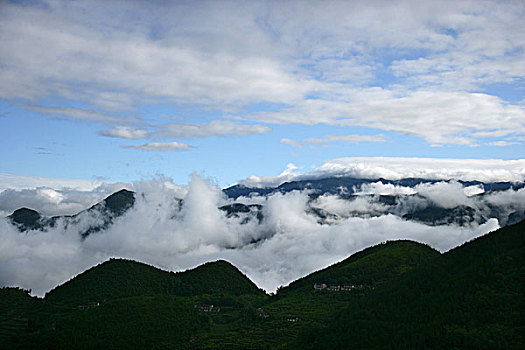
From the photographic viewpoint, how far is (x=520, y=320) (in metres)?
141

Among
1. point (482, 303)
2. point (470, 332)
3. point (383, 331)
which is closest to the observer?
point (470, 332)

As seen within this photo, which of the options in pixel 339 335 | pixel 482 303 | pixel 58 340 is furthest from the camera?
pixel 58 340

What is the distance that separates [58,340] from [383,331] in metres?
142

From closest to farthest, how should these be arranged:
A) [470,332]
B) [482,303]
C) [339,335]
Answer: [470,332], [482,303], [339,335]

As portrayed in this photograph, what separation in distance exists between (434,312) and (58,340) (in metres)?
162

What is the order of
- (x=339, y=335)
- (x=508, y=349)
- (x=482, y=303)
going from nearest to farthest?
1. (x=508, y=349)
2. (x=482, y=303)
3. (x=339, y=335)

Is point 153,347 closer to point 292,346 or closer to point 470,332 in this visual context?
point 292,346

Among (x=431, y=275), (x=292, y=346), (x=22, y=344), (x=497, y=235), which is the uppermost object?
(x=497, y=235)

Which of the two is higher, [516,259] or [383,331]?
[516,259]

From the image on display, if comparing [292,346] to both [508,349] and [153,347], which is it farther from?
[508,349]

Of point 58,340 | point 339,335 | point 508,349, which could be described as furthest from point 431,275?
point 58,340

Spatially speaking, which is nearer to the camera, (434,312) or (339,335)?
(434,312)

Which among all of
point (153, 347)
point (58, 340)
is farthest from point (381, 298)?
point (58, 340)

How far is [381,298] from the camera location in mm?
199125
